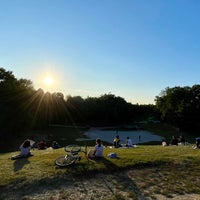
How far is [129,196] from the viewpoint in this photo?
36.3ft

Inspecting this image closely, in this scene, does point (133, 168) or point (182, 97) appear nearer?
point (133, 168)

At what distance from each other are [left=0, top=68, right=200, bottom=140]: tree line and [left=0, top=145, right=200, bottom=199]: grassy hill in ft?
116

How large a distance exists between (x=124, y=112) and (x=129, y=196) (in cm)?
7262

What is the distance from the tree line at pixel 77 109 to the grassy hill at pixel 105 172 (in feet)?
116

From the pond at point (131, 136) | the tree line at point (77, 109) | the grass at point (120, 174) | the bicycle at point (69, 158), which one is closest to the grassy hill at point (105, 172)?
the grass at point (120, 174)

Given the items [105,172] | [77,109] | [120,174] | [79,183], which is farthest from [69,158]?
[77,109]

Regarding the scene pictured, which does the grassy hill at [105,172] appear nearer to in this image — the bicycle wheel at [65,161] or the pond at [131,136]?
the bicycle wheel at [65,161]

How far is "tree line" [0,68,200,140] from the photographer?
51678 mm

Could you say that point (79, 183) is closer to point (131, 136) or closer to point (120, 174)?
point (120, 174)

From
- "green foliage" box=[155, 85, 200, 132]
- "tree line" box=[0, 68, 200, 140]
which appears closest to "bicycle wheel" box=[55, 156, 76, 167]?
"tree line" box=[0, 68, 200, 140]

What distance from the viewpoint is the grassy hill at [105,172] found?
1173cm

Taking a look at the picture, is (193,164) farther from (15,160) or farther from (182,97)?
(182,97)

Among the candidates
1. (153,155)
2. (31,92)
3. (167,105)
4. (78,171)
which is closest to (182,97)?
(167,105)

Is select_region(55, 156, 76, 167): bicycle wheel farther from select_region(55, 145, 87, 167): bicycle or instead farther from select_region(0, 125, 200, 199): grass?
select_region(0, 125, 200, 199): grass
